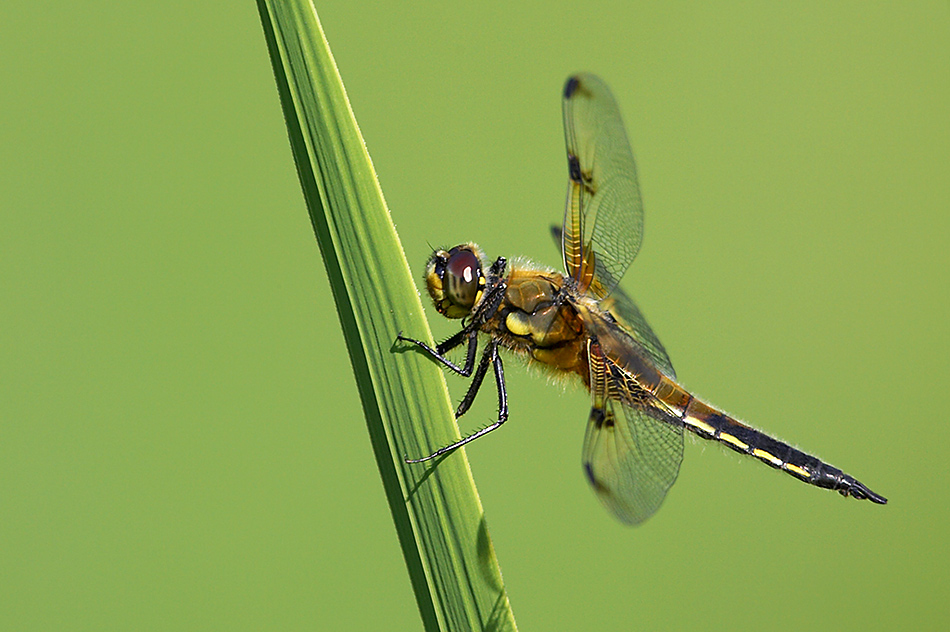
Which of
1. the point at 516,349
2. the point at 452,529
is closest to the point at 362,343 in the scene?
the point at 452,529

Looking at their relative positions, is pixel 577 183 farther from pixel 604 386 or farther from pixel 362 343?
pixel 362 343

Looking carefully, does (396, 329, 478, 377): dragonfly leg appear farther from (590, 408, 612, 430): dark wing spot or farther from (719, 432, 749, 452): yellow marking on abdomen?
(719, 432, 749, 452): yellow marking on abdomen

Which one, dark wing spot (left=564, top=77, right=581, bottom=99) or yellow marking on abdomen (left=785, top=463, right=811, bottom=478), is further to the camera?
yellow marking on abdomen (left=785, top=463, right=811, bottom=478)

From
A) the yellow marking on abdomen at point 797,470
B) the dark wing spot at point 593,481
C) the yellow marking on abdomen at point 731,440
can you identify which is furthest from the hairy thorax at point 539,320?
the yellow marking on abdomen at point 797,470

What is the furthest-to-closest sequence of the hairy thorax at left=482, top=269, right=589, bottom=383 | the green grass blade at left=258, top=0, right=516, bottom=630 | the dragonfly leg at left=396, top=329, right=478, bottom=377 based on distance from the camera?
the hairy thorax at left=482, top=269, right=589, bottom=383, the dragonfly leg at left=396, top=329, right=478, bottom=377, the green grass blade at left=258, top=0, right=516, bottom=630

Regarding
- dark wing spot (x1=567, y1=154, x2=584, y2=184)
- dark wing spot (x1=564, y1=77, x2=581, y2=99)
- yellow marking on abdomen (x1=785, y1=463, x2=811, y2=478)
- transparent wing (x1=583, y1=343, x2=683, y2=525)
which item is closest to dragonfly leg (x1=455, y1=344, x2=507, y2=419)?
transparent wing (x1=583, y1=343, x2=683, y2=525)

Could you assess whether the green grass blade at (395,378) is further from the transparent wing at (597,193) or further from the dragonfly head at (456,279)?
the transparent wing at (597,193)
